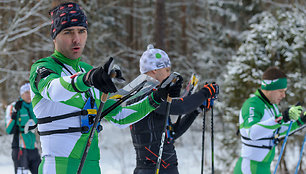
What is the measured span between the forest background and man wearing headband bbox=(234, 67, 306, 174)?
11.0 ft

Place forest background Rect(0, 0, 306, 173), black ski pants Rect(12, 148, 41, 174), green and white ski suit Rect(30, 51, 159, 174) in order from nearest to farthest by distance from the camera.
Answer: green and white ski suit Rect(30, 51, 159, 174) → black ski pants Rect(12, 148, 41, 174) → forest background Rect(0, 0, 306, 173)

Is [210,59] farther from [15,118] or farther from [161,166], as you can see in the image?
[161,166]

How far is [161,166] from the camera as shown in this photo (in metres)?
3.45

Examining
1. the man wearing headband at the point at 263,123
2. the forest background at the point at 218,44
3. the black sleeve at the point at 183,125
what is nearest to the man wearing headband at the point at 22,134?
the forest background at the point at 218,44

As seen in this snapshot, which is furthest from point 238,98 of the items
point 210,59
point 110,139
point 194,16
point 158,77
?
point 194,16

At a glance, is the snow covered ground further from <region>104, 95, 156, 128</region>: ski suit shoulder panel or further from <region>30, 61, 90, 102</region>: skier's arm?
<region>30, 61, 90, 102</region>: skier's arm

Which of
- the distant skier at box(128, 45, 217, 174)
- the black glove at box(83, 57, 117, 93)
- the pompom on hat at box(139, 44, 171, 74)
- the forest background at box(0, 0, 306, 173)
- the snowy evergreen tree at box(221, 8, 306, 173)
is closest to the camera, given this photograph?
the black glove at box(83, 57, 117, 93)

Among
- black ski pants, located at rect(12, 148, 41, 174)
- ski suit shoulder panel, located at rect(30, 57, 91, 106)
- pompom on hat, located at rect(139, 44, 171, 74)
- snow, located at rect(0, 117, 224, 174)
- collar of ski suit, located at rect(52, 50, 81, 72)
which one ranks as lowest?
snow, located at rect(0, 117, 224, 174)

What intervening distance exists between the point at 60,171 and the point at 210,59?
17.7 metres

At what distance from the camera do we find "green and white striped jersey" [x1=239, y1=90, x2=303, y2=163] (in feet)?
14.9

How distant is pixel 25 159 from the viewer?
7.15 metres

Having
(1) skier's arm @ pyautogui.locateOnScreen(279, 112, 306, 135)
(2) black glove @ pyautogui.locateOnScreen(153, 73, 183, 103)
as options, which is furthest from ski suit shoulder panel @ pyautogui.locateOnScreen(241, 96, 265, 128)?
(2) black glove @ pyautogui.locateOnScreen(153, 73, 183, 103)

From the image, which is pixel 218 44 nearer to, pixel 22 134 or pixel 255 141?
pixel 22 134

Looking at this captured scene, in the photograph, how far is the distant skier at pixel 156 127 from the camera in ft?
11.4
